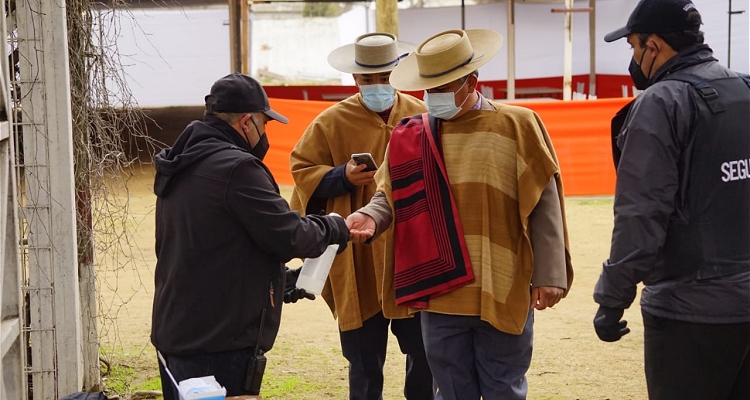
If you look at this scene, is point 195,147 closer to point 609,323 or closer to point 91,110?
point 609,323

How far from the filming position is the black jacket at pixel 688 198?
3.36 m

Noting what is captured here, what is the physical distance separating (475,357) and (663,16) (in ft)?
5.19

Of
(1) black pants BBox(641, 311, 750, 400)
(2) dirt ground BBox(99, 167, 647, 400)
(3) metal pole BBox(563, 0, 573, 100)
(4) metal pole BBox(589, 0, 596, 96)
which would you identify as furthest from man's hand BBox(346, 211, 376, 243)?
(4) metal pole BBox(589, 0, 596, 96)

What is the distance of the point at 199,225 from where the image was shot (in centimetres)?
356

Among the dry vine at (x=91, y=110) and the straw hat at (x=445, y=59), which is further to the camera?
the dry vine at (x=91, y=110)

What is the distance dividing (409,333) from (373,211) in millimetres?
859

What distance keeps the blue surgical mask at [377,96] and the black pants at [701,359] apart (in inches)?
75.6

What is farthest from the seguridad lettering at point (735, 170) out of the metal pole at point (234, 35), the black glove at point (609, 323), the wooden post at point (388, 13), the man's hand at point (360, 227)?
the metal pole at point (234, 35)

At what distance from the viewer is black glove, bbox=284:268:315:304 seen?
4.26 meters

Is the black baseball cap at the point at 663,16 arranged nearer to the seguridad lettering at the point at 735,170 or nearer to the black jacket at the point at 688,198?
the black jacket at the point at 688,198

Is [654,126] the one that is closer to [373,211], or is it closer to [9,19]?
[373,211]

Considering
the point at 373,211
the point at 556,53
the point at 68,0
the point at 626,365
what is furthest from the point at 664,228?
the point at 556,53

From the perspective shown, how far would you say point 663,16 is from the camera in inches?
137

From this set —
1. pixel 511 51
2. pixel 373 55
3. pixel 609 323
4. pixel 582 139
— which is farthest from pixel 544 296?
pixel 511 51
